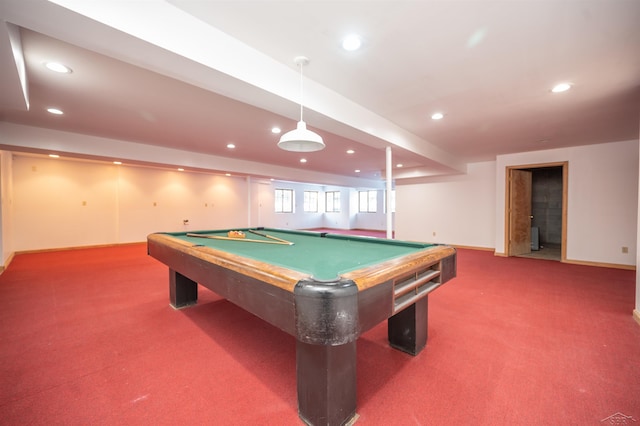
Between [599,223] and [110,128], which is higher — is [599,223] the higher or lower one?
the lower one

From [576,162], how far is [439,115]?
4.08m

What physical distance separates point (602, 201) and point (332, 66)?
622 cm

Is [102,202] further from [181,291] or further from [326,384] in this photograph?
[326,384]

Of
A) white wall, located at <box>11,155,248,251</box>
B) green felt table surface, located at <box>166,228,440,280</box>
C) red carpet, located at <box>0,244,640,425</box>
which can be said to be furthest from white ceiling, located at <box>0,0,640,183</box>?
white wall, located at <box>11,155,248,251</box>

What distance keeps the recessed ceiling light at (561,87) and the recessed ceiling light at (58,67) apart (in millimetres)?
4872

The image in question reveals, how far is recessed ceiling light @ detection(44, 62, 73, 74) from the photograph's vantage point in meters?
2.39

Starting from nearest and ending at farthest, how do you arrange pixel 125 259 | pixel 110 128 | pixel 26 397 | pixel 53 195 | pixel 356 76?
pixel 26 397
pixel 356 76
pixel 110 128
pixel 125 259
pixel 53 195

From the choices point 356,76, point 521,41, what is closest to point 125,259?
point 356,76

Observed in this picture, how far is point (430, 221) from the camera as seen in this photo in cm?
808

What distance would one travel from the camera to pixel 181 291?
3078 millimetres

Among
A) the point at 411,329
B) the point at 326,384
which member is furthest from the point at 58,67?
the point at 411,329

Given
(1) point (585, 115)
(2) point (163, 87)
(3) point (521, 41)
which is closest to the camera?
(3) point (521, 41)

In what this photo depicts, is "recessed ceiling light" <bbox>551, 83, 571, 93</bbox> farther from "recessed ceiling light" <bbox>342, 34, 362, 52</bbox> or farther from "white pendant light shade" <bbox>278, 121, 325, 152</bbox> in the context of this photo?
"white pendant light shade" <bbox>278, 121, 325, 152</bbox>

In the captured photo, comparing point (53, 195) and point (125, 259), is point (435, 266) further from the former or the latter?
point (53, 195)
